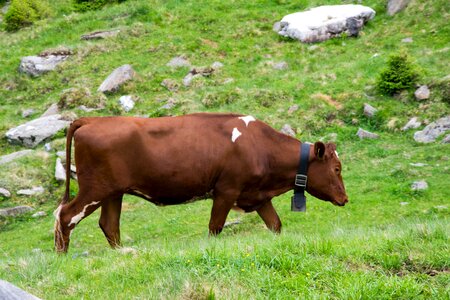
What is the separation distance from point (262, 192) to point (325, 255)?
4.74 metres

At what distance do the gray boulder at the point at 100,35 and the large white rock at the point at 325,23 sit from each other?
8208mm

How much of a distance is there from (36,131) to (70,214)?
11917mm

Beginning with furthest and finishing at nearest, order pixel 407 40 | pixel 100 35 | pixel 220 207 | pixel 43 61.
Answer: pixel 100 35 → pixel 43 61 → pixel 407 40 → pixel 220 207

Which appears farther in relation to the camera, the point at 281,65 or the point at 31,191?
the point at 281,65

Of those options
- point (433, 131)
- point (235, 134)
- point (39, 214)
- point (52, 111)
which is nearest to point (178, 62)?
point (52, 111)

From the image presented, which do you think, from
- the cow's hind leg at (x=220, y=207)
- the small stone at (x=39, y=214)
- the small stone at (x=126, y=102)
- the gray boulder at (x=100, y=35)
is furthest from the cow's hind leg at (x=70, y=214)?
the gray boulder at (x=100, y=35)

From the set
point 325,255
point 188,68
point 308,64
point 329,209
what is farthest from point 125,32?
point 325,255

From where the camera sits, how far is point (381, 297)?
5.59 meters

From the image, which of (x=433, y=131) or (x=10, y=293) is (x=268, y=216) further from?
(x=433, y=131)

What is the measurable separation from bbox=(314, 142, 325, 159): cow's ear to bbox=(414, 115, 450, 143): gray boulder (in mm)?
8074

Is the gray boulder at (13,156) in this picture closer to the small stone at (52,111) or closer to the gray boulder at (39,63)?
the small stone at (52,111)

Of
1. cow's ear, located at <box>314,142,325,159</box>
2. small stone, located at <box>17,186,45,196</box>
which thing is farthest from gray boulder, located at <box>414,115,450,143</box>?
small stone, located at <box>17,186,45,196</box>

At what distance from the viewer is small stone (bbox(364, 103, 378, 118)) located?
20.4 meters

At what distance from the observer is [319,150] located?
11.6m
